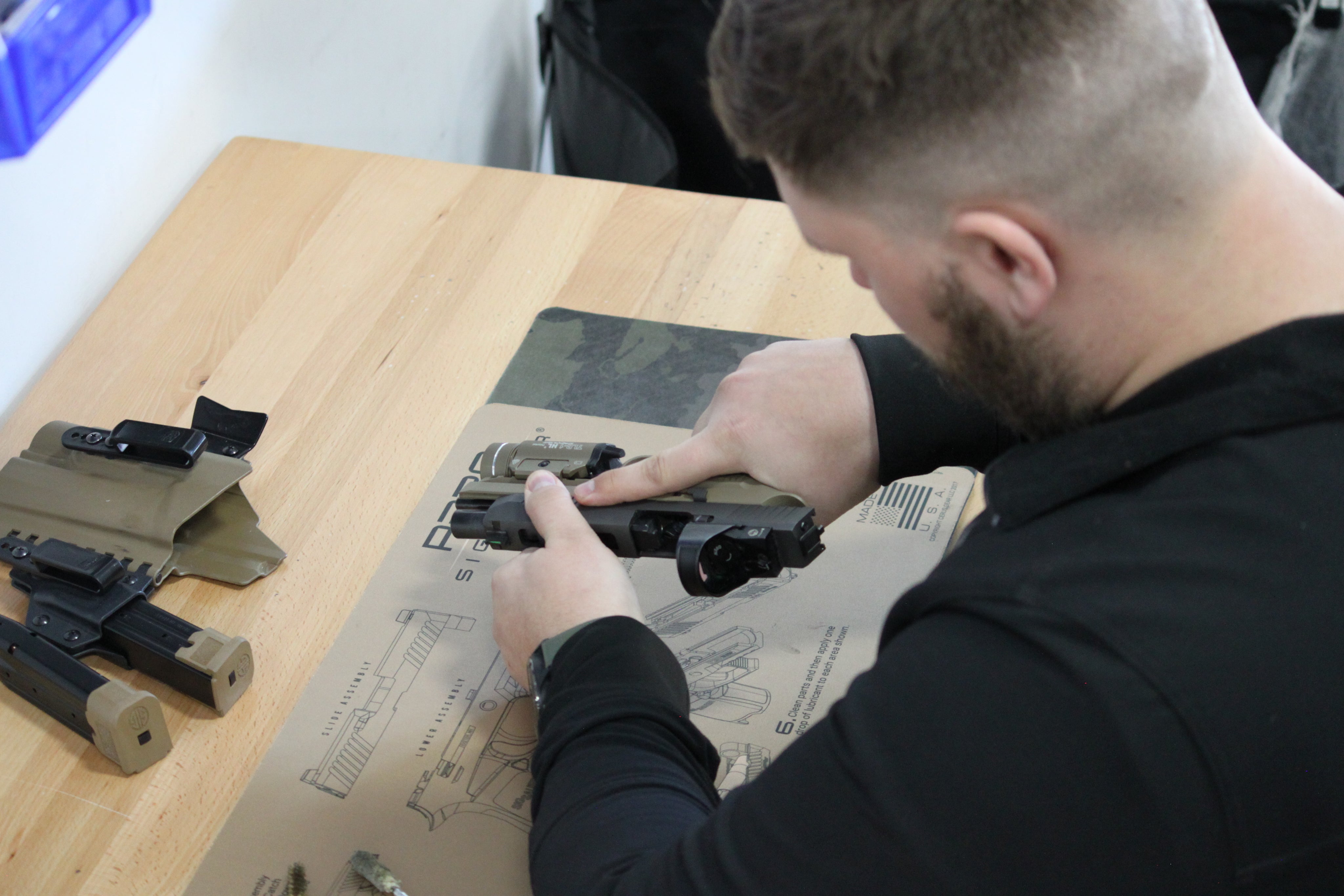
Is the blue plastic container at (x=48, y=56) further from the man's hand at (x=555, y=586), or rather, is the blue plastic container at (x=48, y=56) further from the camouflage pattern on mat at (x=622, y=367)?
the man's hand at (x=555, y=586)

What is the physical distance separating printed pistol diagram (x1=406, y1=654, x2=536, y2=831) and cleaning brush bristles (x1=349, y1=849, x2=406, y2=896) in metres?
0.05

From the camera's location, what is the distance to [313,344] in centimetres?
136

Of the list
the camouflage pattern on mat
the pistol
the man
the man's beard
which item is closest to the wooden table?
the camouflage pattern on mat

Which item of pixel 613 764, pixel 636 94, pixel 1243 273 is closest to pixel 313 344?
pixel 613 764

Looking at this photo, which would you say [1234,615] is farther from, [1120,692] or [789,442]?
[789,442]

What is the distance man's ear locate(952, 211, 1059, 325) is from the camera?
65 centimetres

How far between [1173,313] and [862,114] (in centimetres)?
21

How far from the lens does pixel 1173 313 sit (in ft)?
2.22

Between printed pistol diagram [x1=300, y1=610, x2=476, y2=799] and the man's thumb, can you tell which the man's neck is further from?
printed pistol diagram [x1=300, y1=610, x2=476, y2=799]

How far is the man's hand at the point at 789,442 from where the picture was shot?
103cm

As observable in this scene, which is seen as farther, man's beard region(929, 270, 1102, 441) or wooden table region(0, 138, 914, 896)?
wooden table region(0, 138, 914, 896)

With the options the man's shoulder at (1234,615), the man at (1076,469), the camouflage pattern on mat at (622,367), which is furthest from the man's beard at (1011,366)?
the camouflage pattern on mat at (622,367)

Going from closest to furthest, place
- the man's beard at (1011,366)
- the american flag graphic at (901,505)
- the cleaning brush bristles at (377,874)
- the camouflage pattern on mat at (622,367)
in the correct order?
the man's beard at (1011,366)
the cleaning brush bristles at (377,874)
the american flag graphic at (901,505)
the camouflage pattern on mat at (622,367)

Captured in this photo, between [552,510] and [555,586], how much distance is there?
88mm
